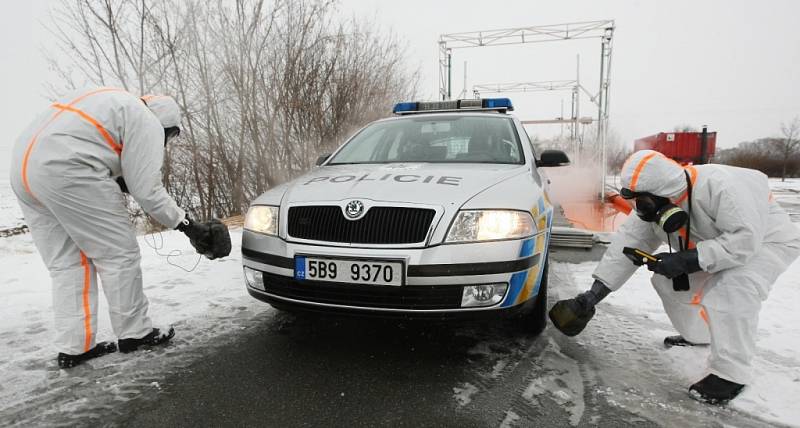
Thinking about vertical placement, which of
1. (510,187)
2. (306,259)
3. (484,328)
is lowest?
(484,328)

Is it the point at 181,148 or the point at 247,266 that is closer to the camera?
the point at 247,266

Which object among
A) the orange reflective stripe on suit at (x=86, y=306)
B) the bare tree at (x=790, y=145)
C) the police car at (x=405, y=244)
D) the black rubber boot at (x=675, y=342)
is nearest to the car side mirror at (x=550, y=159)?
Result: the police car at (x=405, y=244)

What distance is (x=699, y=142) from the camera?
1542 cm

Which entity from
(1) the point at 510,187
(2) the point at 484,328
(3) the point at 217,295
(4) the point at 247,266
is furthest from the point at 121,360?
(1) the point at 510,187

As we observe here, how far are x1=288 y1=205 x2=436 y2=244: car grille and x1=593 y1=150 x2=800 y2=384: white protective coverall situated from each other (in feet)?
3.63

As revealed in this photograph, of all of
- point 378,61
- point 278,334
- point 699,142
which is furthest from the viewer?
point 699,142

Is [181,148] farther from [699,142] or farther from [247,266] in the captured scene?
[699,142]

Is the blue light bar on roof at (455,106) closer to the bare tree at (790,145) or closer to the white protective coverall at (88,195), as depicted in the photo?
the white protective coverall at (88,195)

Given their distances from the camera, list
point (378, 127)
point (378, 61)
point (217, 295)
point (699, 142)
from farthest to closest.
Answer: point (699, 142), point (378, 61), point (378, 127), point (217, 295)

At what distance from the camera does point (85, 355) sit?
2.51m

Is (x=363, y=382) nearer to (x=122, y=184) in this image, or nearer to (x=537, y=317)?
→ (x=537, y=317)

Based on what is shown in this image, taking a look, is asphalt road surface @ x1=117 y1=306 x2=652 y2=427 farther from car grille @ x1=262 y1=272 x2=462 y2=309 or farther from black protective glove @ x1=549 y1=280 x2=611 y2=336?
car grille @ x1=262 y1=272 x2=462 y2=309

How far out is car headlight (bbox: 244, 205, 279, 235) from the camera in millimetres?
2565

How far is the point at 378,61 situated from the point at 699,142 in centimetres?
1130
